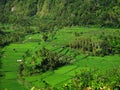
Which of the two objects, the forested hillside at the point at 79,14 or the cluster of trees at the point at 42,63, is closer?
the cluster of trees at the point at 42,63

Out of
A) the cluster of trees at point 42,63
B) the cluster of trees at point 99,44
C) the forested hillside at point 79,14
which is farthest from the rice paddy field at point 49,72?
the forested hillside at point 79,14

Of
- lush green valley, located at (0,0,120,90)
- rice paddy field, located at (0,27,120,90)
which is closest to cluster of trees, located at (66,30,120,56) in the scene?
lush green valley, located at (0,0,120,90)

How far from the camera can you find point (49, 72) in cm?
8250

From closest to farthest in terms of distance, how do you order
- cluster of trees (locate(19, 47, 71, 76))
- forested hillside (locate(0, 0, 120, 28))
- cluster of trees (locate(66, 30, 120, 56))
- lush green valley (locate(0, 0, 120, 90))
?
lush green valley (locate(0, 0, 120, 90))
cluster of trees (locate(19, 47, 71, 76))
cluster of trees (locate(66, 30, 120, 56))
forested hillside (locate(0, 0, 120, 28))

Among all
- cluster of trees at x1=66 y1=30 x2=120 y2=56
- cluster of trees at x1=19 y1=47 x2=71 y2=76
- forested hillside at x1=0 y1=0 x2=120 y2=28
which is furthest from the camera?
forested hillside at x1=0 y1=0 x2=120 y2=28

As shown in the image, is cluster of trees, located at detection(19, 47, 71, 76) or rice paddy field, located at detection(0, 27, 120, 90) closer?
rice paddy field, located at detection(0, 27, 120, 90)

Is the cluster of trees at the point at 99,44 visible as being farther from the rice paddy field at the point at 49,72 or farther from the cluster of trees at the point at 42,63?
the cluster of trees at the point at 42,63

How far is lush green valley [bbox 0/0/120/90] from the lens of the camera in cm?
6188

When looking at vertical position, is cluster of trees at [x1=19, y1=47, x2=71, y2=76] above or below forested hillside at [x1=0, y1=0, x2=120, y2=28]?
below

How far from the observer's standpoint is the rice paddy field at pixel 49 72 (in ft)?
233

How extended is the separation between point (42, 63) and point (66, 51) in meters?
18.6

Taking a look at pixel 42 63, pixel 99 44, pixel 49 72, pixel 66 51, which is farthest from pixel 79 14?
pixel 49 72

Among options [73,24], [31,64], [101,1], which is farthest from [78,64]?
[101,1]

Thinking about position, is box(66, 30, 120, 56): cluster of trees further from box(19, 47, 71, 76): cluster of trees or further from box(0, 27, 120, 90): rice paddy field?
box(19, 47, 71, 76): cluster of trees
